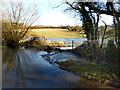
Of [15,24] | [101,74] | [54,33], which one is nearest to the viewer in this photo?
[101,74]

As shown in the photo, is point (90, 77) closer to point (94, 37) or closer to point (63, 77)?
point (63, 77)

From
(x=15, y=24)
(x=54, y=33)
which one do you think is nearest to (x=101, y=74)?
(x=15, y=24)

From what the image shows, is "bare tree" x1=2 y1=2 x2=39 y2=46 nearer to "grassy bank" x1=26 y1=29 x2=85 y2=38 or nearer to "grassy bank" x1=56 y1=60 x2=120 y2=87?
"grassy bank" x1=26 y1=29 x2=85 y2=38

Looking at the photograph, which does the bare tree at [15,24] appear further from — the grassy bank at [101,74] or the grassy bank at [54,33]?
the grassy bank at [101,74]

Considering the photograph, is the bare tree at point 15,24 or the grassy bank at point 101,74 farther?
the bare tree at point 15,24

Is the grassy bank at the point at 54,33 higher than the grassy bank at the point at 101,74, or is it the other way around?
the grassy bank at the point at 54,33

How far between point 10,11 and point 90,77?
1370cm

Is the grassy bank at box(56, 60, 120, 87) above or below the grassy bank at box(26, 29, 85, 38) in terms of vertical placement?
below

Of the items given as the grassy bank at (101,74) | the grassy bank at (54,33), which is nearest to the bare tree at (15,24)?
the grassy bank at (54,33)

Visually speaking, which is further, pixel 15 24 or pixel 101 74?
pixel 15 24

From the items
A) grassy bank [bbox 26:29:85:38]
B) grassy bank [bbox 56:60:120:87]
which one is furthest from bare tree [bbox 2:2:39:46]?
grassy bank [bbox 56:60:120:87]

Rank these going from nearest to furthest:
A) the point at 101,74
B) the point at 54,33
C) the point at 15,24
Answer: the point at 101,74
the point at 15,24
the point at 54,33

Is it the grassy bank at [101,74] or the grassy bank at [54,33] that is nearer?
the grassy bank at [101,74]

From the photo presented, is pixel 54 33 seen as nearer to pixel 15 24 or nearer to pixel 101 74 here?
pixel 15 24
